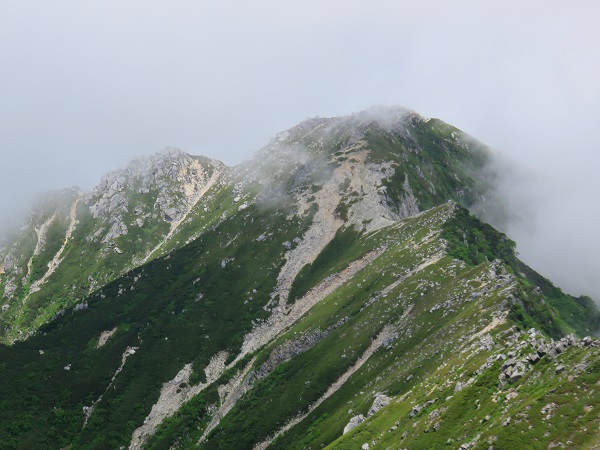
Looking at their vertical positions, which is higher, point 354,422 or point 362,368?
point 354,422

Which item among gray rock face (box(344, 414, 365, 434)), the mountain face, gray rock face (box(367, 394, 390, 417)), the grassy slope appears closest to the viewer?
the mountain face

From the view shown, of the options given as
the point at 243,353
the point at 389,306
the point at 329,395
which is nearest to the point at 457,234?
the point at 389,306

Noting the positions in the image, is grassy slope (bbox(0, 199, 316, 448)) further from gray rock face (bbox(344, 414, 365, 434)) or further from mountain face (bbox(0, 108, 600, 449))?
gray rock face (bbox(344, 414, 365, 434))

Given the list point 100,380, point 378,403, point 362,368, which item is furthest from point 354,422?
point 100,380

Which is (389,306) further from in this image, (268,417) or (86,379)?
(86,379)

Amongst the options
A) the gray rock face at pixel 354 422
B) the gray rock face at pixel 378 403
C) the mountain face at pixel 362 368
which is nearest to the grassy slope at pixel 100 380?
the mountain face at pixel 362 368

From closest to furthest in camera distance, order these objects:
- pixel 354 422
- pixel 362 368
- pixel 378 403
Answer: pixel 354 422
pixel 378 403
pixel 362 368

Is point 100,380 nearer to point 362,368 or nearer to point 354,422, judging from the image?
point 362,368

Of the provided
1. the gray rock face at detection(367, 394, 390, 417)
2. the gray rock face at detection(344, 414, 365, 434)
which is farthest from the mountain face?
the gray rock face at detection(344, 414, 365, 434)

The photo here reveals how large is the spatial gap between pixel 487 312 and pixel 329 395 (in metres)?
46.1

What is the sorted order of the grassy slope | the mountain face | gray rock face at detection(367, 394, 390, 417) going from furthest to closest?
the grassy slope < gray rock face at detection(367, 394, 390, 417) < the mountain face

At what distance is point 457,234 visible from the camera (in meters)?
168

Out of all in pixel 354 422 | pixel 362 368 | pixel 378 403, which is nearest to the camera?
pixel 354 422

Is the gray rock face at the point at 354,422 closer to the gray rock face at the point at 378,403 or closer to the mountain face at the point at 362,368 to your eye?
the mountain face at the point at 362,368
